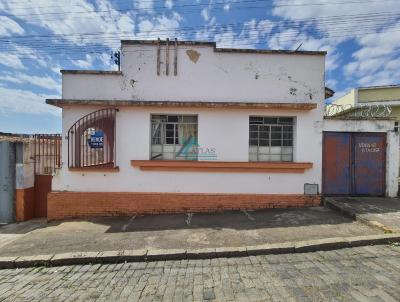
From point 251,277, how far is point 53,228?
502cm

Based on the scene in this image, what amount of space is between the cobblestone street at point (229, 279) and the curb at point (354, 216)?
0.65m

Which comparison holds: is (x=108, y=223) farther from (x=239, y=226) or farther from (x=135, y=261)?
(x=239, y=226)

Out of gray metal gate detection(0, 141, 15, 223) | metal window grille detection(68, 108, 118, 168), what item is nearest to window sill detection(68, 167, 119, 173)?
metal window grille detection(68, 108, 118, 168)

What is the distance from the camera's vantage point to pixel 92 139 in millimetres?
7328

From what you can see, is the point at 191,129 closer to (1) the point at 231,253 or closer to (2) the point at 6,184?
(1) the point at 231,253

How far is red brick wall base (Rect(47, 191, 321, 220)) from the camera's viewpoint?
7.04 m

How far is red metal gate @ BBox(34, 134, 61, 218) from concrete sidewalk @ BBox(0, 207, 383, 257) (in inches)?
38.5

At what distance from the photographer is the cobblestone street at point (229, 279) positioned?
3305 millimetres

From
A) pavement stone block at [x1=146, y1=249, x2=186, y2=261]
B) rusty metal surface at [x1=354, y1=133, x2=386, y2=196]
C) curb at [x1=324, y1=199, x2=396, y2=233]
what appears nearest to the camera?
pavement stone block at [x1=146, y1=249, x2=186, y2=261]

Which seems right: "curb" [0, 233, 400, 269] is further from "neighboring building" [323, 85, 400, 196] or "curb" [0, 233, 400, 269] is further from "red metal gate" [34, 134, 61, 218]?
"red metal gate" [34, 134, 61, 218]

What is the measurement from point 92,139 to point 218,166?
12.0 ft

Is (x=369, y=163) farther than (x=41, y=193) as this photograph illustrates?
No

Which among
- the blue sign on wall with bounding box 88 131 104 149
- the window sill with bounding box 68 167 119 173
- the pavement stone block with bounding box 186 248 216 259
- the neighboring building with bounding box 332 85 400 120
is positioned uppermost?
the neighboring building with bounding box 332 85 400 120

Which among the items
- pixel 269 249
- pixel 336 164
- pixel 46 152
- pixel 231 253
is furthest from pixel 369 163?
pixel 46 152
